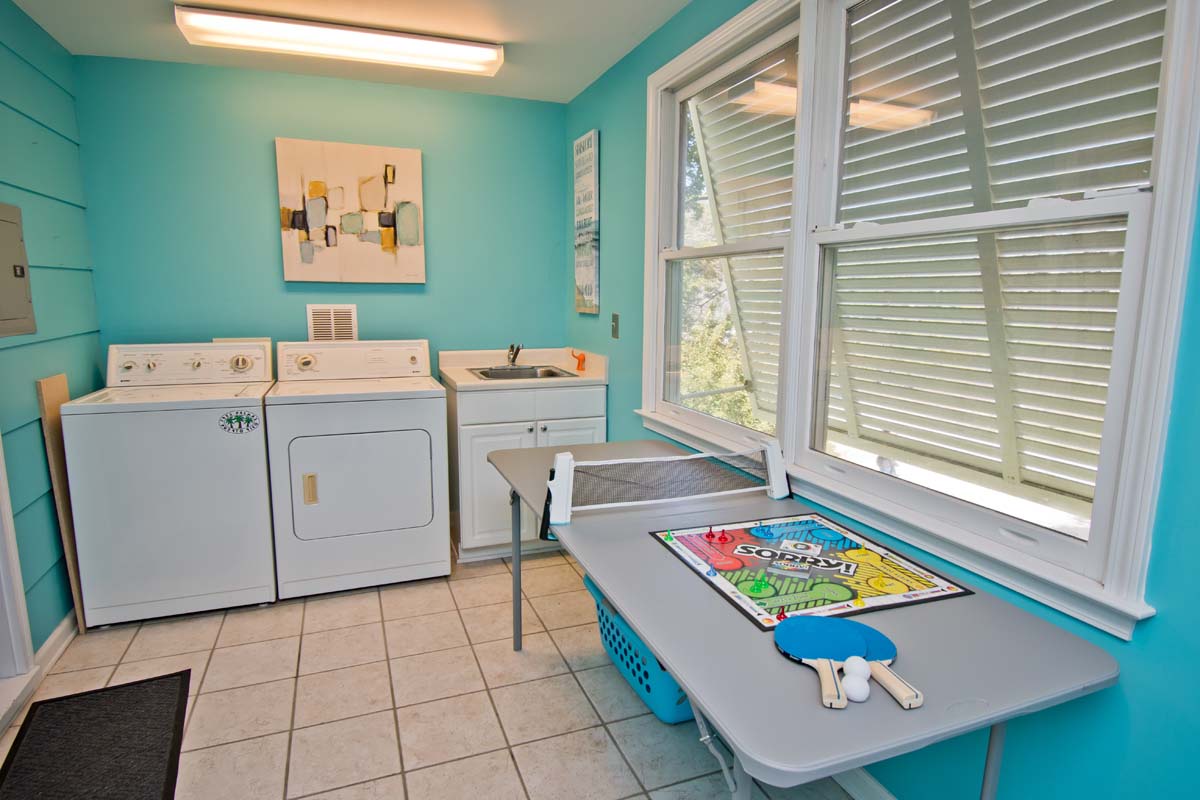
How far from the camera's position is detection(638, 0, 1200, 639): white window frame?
1.12 metres

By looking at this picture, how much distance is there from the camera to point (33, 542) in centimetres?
239

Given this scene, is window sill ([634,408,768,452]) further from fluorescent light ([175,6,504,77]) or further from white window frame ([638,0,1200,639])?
fluorescent light ([175,6,504,77])

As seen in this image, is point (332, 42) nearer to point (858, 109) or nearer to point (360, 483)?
point (360, 483)

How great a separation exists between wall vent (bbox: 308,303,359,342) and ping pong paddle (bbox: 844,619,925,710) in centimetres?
297

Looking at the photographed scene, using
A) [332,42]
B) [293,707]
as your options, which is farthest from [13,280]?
[293,707]

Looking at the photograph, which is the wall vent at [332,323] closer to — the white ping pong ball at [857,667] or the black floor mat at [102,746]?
the black floor mat at [102,746]

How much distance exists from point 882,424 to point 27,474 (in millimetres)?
2890

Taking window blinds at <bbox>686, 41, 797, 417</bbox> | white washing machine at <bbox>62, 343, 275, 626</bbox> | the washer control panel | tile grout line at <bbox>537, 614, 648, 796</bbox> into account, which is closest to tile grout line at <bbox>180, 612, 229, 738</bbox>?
white washing machine at <bbox>62, 343, 275, 626</bbox>

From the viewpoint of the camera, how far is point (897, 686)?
103cm

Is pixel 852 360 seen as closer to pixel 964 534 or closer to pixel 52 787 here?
pixel 964 534

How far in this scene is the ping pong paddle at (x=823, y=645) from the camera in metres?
1.04

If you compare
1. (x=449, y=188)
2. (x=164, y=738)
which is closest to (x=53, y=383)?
(x=164, y=738)

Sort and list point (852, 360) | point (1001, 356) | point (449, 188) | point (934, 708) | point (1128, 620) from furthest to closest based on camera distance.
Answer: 1. point (449, 188)
2. point (852, 360)
3. point (1001, 356)
4. point (1128, 620)
5. point (934, 708)

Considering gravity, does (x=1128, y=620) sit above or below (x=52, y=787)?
above
